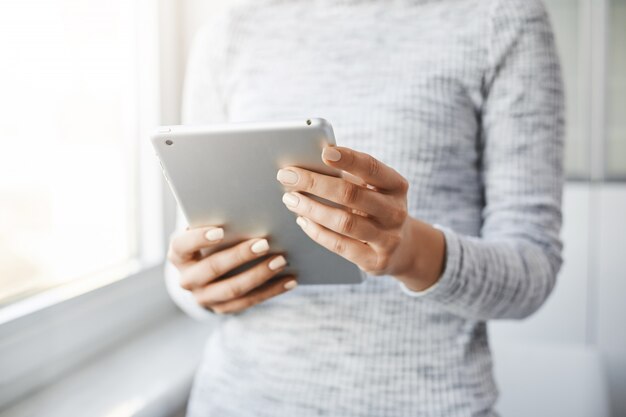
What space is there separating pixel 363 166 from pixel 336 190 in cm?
3

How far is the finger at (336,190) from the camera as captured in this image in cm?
48

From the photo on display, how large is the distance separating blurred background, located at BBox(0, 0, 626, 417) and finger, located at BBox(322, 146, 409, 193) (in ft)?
2.06

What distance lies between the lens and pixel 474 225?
30.2 inches

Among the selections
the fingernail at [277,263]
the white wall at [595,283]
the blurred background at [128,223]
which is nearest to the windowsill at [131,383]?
the blurred background at [128,223]

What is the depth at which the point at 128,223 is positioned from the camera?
1.27 metres

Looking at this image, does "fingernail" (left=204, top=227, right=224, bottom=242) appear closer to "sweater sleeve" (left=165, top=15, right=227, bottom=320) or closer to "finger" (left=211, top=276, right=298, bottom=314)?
"finger" (left=211, top=276, right=298, bottom=314)

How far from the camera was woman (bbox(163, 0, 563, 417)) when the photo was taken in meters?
0.70

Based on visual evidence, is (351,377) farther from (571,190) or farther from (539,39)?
(571,190)

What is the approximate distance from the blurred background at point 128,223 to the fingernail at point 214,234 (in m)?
0.44

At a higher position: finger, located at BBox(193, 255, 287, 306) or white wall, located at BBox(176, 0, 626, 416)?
finger, located at BBox(193, 255, 287, 306)

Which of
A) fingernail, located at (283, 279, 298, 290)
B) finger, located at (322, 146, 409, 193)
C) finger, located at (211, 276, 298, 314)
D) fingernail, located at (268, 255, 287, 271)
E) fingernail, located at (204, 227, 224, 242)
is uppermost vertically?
finger, located at (322, 146, 409, 193)

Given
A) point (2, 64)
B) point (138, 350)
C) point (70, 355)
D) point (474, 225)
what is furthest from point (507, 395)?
point (2, 64)

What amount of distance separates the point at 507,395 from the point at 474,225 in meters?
0.71

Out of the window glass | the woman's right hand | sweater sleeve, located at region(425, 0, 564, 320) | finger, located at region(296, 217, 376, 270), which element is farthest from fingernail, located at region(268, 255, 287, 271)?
the window glass
